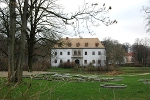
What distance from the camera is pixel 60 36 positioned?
2561cm

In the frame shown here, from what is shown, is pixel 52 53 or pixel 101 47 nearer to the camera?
pixel 52 53

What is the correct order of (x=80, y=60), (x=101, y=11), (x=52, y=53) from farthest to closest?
1. (x=80, y=60)
2. (x=52, y=53)
3. (x=101, y=11)

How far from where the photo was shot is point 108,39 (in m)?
80.6

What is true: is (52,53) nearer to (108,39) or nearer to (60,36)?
(60,36)

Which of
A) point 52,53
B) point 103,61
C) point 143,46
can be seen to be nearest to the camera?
point 52,53

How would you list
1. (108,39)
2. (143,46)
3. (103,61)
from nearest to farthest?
(103,61) < (143,46) < (108,39)

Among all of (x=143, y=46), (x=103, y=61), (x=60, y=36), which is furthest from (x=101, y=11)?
(x=143, y=46)

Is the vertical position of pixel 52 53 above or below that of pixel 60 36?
below

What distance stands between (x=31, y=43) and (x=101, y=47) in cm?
3733

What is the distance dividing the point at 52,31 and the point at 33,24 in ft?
9.47

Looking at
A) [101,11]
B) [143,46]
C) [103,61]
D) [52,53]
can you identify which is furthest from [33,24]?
[143,46]

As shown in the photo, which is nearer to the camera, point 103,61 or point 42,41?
point 42,41

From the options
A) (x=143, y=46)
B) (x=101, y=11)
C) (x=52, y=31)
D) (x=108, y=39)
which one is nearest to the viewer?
(x=101, y=11)

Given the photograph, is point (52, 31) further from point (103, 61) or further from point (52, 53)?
point (103, 61)
